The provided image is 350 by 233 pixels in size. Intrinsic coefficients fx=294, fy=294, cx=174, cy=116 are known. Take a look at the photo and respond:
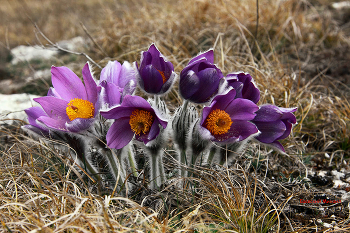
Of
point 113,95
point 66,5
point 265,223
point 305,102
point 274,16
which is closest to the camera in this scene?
point 113,95

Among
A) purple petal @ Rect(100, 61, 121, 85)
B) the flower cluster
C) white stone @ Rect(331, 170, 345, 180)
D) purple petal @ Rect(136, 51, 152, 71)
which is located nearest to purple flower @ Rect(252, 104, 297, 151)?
the flower cluster

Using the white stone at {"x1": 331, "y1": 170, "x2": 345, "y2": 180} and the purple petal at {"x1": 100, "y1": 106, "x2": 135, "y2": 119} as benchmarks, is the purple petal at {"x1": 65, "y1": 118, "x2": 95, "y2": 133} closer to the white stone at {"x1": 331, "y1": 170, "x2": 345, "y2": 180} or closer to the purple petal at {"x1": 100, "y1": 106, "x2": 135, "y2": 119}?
the purple petal at {"x1": 100, "y1": 106, "x2": 135, "y2": 119}

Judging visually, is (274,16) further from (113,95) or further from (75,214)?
(75,214)

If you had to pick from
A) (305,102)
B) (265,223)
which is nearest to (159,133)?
(265,223)

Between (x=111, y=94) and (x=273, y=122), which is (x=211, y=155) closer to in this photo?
(x=273, y=122)

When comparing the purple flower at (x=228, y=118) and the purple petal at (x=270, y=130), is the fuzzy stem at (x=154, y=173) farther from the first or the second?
the purple petal at (x=270, y=130)

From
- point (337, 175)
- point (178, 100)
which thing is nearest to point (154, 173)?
point (178, 100)
